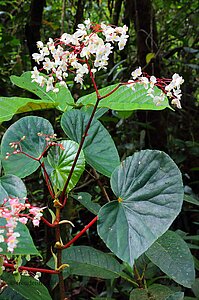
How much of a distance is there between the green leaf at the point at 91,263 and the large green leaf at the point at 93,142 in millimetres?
251

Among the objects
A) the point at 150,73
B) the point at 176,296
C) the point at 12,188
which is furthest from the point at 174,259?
the point at 150,73

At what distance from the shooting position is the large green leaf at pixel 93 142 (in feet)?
2.22

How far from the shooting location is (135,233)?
0.52 meters

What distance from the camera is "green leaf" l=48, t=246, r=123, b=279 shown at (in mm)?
831

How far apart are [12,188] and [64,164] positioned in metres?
0.11

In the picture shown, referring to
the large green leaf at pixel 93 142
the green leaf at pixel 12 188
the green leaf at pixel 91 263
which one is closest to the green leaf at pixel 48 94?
the large green leaf at pixel 93 142

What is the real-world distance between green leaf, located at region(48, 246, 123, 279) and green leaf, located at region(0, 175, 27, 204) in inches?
12.1

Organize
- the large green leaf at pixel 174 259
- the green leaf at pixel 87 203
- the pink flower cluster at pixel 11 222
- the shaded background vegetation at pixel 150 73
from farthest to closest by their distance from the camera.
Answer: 1. the shaded background vegetation at pixel 150 73
2. the green leaf at pixel 87 203
3. the large green leaf at pixel 174 259
4. the pink flower cluster at pixel 11 222

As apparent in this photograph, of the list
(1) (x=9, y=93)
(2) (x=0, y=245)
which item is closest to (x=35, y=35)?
(1) (x=9, y=93)

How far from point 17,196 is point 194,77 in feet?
5.19

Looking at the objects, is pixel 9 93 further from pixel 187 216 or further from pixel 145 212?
pixel 145 212

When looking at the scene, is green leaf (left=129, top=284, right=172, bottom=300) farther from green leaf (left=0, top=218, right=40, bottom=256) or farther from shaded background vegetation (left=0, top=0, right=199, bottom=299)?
shaded background vegetation (left=0, top=0, right=199, bottom=299)

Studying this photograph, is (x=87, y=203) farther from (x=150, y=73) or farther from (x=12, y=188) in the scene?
(x=150, y=73)

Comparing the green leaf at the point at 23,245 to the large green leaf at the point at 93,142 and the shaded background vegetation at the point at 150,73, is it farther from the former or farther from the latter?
the shaded background vegetation at the point at 150,73
